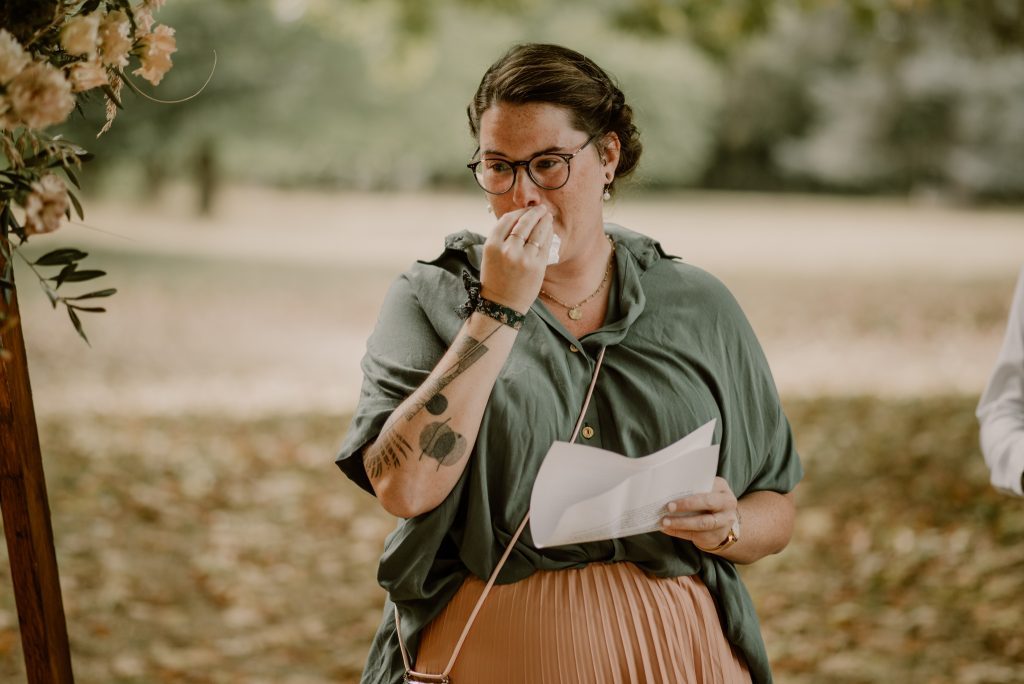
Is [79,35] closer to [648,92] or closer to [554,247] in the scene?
[554,247]

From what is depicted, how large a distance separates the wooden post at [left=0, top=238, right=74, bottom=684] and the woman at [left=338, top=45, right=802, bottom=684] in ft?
A: 1.76

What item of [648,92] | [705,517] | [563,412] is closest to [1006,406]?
[705,517]

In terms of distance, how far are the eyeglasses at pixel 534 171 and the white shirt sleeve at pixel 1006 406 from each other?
1.17 m

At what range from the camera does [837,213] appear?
1060 inches

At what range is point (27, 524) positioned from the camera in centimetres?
171

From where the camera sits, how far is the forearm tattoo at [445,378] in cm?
190

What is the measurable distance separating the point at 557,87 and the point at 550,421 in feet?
2.12

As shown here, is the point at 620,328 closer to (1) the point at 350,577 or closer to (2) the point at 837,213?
(1) the point at 350,577

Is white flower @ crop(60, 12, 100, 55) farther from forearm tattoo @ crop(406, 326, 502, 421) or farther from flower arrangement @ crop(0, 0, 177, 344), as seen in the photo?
forearm tattoo @ crop(406, 326, 502, 421)

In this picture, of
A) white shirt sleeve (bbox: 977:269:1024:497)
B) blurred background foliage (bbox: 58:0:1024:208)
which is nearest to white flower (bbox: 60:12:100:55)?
white shirt sleeve (bbox: 977:269:1024:497)

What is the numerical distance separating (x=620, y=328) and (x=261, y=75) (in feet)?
56.4

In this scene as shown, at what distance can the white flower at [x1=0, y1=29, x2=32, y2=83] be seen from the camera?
1417 millimetres

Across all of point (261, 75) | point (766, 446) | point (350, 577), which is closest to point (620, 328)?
point (766, 446)

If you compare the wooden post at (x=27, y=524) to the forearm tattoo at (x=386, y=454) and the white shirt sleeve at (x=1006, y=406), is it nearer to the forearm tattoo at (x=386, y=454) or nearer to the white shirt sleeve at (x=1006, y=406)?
the forearm tattoo at (x=386, y=454)
